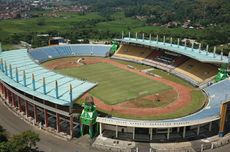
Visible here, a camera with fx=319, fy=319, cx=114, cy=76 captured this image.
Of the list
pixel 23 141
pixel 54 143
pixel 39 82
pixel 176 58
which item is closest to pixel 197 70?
pixel 176 58

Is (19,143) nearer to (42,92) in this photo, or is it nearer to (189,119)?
(42,92)

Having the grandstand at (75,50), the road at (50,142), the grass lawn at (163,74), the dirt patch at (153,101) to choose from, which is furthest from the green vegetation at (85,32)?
the road at (50,142)

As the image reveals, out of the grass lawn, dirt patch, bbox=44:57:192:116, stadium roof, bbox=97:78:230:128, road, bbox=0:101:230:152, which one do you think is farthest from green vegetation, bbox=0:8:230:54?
road, bbox=0:101:230:152

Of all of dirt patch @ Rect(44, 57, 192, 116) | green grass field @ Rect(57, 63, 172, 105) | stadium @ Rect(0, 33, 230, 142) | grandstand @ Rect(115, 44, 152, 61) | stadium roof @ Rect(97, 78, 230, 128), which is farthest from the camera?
grandstand @ Rect(115, 44, 152, 61)

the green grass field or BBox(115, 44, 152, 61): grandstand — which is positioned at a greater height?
BBox(115, 44, 152, 61): grandstand

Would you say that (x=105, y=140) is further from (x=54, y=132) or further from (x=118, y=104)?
(x=118, y=104)

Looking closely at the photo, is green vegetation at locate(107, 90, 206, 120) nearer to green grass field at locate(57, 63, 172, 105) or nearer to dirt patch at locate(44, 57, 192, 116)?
dirt patch at locate(44, 57, 192, 116)

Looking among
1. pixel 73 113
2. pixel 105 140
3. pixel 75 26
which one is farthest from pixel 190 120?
pixel 75 26
